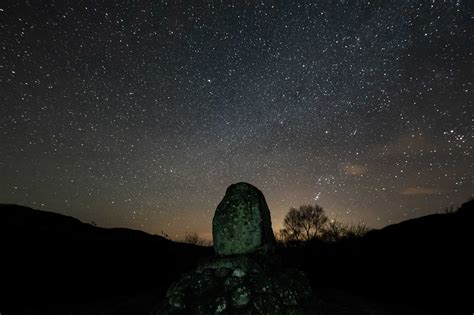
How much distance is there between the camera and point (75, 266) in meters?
19.8

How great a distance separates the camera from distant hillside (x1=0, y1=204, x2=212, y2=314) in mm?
15312

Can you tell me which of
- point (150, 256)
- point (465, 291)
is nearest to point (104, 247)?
point (150, 256)

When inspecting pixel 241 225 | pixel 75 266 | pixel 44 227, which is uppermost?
pixel 44 227

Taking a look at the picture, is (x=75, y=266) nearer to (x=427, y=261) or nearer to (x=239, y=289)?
(x=239, y=289)

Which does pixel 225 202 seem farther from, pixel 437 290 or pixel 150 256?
pixel 150 256

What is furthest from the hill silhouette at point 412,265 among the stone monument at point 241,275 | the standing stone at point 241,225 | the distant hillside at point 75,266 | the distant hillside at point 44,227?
the distant hillside at point 44,227

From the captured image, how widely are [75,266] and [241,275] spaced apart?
17073mm

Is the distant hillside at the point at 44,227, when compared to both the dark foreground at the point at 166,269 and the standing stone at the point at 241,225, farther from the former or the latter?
the standing stone at the point at 241,225

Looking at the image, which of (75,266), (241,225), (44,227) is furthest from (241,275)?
(44,227)

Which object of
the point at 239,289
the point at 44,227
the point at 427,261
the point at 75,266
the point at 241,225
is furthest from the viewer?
the point at 44,227

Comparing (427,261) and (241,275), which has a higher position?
(241,275)

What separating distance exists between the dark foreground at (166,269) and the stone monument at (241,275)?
109 centimetres

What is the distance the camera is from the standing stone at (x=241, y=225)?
31.1 ft

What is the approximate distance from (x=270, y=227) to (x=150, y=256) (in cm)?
2021
